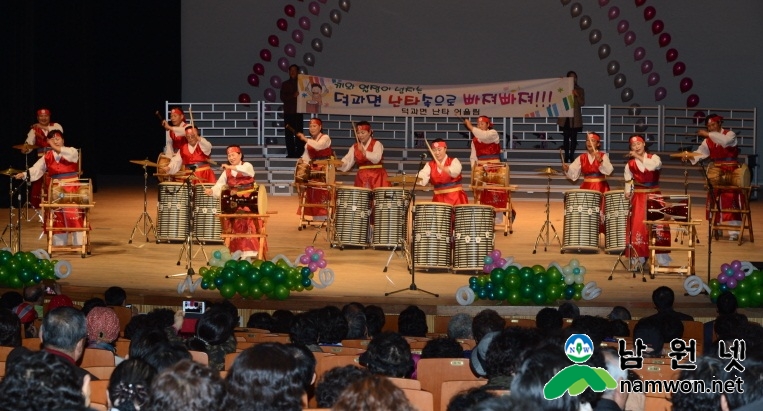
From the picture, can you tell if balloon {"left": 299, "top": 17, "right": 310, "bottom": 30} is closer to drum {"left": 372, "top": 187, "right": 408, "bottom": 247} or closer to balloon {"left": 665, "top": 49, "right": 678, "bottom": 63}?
balloon {"left": 665, "top": 49, "right": 678, "bottom": 63}

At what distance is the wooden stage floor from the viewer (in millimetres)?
9414

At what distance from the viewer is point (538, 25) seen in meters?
18.7

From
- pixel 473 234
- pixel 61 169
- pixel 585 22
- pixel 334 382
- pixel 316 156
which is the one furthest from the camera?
pixel 585 22

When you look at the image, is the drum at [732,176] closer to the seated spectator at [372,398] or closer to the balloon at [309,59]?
the balloon at [309,59]

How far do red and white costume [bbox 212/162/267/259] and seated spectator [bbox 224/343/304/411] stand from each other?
7.32 m

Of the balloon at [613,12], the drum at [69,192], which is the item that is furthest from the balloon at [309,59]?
the drum at [69,192]

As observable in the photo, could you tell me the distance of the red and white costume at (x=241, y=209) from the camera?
11.0 m

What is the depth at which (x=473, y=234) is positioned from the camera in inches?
425

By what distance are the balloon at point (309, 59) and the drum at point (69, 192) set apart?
755 cm

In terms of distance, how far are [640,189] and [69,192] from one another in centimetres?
555

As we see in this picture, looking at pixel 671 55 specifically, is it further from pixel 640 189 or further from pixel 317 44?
pixel 640 189

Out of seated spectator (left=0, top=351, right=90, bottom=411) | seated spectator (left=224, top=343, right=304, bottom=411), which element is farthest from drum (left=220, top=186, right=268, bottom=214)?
seated spectator (left=0, top=351, right=90, bottom=411)

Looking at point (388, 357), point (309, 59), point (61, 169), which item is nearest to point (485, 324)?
point (388, 357)

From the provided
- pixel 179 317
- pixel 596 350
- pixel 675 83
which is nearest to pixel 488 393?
pixel 596 350
